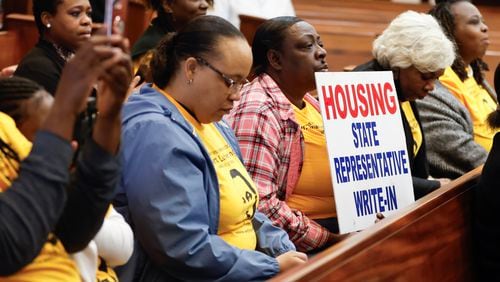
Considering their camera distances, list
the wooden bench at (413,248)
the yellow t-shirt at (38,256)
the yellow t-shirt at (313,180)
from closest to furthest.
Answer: the yellow t-shirt at (38,256) < the wooden bench at (413,248) < the yellow t-shirt at (313,180)

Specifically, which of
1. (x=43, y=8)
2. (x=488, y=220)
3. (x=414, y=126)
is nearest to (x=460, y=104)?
(x=414, y=126)

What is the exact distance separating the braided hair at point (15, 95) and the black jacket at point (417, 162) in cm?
160

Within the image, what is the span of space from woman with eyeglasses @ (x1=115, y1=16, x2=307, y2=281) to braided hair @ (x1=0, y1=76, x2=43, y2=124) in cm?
29

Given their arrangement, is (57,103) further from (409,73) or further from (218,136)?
(409,73)

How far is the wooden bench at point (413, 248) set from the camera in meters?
1.93

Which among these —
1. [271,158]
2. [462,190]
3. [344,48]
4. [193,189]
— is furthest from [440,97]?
[344,48]

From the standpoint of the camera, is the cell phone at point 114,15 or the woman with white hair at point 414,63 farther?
the woman with white hair at point 414,63

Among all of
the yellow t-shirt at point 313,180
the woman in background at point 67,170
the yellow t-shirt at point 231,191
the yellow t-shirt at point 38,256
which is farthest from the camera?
the yellow t-shirt at point 313,180

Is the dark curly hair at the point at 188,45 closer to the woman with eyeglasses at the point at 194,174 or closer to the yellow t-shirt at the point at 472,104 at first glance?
the woman with eyeglasses at the point at 194,174

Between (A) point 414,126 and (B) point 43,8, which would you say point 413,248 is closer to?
(A) point 414,126

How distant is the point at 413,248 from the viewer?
2.42 meters

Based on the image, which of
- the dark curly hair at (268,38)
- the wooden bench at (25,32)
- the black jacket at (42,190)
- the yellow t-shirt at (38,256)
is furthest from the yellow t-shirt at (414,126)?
the black jacket at (42,190)

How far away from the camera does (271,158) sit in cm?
265

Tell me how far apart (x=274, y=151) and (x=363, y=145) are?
0.28 meters
